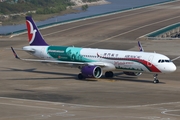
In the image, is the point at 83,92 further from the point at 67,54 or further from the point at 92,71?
the point at 67,54

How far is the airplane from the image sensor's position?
68188 mm

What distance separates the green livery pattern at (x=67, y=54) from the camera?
73625 millimetres

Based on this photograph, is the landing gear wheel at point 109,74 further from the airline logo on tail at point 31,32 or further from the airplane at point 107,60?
the airline logo on tail at point 31,32

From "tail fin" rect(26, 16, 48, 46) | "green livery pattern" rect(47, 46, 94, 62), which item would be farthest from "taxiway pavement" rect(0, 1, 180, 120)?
"tail fin" rect(26, 16, 48, 46)

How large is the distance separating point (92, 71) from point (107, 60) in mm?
2888

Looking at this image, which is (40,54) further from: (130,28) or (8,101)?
(130,28)

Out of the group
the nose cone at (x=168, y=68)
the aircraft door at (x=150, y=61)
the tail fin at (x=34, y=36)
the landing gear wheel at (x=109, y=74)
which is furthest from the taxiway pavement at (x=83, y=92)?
the tail fin at (x=34, y=36)

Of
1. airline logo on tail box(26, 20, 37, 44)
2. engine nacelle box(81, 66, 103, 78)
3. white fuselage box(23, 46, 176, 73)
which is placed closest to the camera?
white fuselage box(23, 46, 176, 73)

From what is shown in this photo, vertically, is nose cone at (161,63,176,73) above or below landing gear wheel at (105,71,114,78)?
above

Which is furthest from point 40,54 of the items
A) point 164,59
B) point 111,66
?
point 164,59

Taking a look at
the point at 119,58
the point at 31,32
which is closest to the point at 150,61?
the point at 119,58

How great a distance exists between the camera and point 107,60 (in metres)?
71.6

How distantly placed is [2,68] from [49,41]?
102 ft

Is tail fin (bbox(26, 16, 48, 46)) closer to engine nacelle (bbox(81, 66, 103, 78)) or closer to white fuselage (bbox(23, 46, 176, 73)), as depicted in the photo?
white fuselage (bbox(23, 46, 176, 73))
